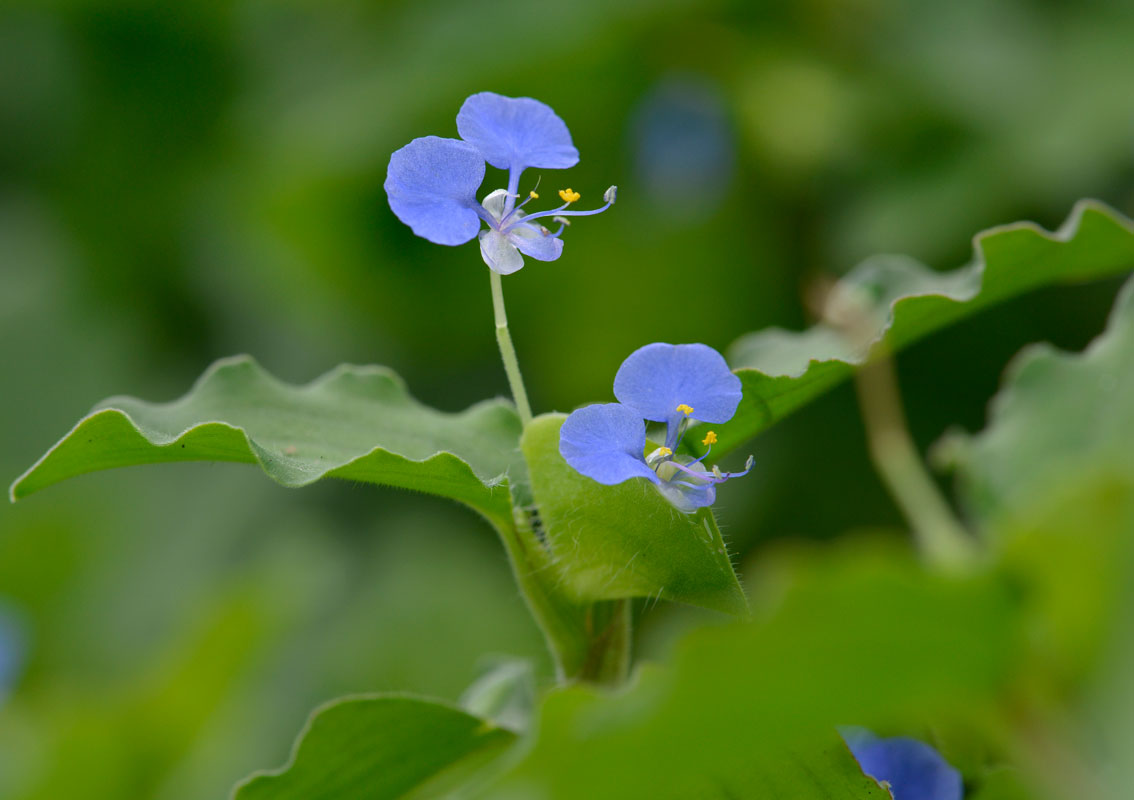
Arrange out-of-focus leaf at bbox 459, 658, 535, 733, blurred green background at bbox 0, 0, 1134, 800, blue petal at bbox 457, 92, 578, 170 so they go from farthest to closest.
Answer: blurred green background at bbox 0, 0, 1134, 800 < out-of-focus leaf at bbox 459, 658, 535, 733 < blue petal at bbox 457, 92, 578, 170

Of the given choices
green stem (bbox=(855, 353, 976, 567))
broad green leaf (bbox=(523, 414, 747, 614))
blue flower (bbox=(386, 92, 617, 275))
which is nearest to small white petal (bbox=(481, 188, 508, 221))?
blue flower (bbox=(386, 92, 617, 275))

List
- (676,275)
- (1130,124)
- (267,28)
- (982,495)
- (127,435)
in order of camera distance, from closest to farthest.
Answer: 1. (127,435)
2. (982,495)
3. (1130,124)
4. (676,275)
5. (267,28)

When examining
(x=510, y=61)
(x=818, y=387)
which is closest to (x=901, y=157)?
(x=510, y=61)

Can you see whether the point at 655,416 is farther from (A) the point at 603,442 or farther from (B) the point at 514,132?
(B) the point at 514,132

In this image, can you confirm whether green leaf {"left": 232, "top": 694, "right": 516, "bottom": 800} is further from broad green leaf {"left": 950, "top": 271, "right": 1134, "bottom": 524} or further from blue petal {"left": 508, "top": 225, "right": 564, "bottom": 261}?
broad green leaf {"left": 950, "top": 271, "right": 1134, "bottom": 524}

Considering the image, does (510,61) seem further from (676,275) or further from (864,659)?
(864,659)

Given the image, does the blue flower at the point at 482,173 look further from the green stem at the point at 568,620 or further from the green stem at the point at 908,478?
the green stem at the point at 908,478

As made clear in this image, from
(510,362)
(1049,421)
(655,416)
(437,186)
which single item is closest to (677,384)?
(655,416)
